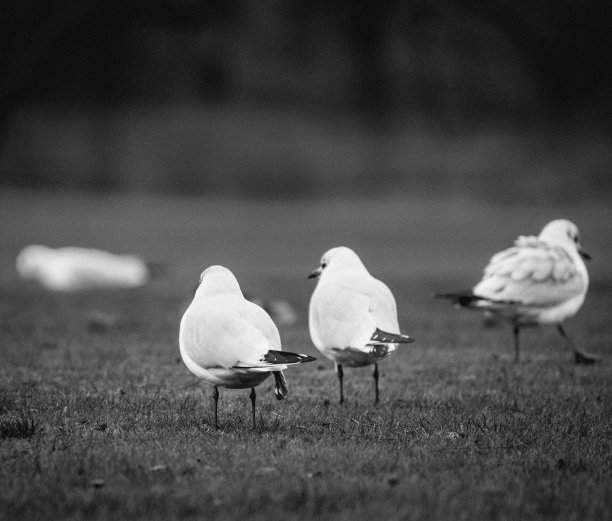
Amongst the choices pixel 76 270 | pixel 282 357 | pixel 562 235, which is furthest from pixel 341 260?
pixel 76 270

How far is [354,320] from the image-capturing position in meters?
7.91

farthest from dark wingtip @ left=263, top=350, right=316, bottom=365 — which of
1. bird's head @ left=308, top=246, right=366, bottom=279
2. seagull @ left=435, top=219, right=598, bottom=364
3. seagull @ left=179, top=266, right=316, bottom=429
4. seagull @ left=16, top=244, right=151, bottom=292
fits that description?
seagull @ left=16, top=244, right=151, bottom=292

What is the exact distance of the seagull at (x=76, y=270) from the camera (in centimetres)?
2505

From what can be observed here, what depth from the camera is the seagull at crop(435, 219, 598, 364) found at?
11.8m

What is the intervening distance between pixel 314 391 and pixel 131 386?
78.9 inches

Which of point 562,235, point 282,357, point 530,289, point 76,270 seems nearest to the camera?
point 282,357

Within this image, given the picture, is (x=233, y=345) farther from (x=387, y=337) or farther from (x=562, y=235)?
(x=562, y=235)

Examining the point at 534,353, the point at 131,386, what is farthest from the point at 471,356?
the point at 131,386

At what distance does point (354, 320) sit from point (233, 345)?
1.78 m

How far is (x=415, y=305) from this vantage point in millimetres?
19734

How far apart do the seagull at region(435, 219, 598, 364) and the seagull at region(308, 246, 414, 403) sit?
3.30 metres

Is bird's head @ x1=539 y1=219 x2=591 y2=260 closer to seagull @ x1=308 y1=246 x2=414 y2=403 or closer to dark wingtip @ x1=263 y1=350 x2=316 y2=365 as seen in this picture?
seagull @ x1=308 y1=246 x2=414 y2=403

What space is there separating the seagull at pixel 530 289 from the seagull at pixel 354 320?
10.8ft

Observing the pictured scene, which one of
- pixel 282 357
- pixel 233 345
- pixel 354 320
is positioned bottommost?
pixel 282 357
